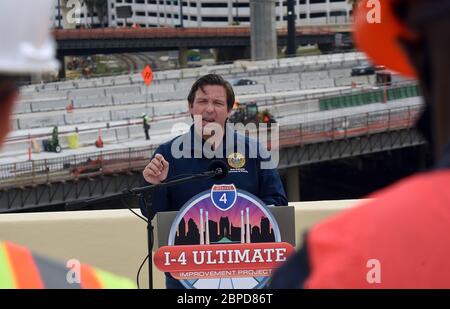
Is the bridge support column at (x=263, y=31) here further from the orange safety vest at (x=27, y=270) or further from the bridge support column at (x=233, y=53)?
the orange safety vest at (x=27, y=270)

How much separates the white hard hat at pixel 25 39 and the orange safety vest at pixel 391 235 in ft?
1.34

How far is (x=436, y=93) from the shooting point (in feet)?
3.59

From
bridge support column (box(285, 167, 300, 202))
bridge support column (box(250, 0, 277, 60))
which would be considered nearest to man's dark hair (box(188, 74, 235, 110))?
bridge support column (box(285, 167, 300, 202))

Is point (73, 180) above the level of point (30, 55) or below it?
below

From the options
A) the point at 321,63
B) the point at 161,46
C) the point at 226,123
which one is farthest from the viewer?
the point at 161,46

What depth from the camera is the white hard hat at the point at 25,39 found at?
1150 mm

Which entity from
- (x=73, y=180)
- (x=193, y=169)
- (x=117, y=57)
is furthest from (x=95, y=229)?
(x=117, y=57)

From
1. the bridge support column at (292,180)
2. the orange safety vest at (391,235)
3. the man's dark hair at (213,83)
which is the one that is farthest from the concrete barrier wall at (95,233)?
the bridge support column at (292,180)

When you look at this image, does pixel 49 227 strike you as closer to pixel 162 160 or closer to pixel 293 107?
pixel 162 160

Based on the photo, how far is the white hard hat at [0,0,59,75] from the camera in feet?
3.77

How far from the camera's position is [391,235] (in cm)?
103

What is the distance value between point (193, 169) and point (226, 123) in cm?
31

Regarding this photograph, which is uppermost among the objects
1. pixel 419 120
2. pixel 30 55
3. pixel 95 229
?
pixel 30 55

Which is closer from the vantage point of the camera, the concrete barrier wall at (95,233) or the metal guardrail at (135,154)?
the concrete barrier wall at (95,233)
